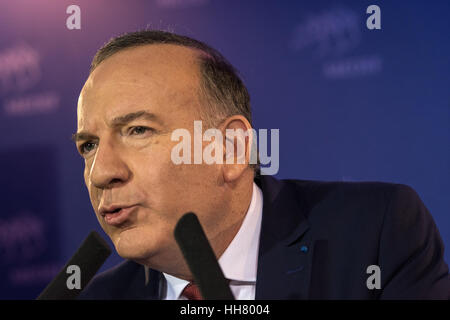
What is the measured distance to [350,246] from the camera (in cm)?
143

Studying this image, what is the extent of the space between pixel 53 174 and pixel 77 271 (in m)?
1.30

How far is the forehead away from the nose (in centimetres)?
9

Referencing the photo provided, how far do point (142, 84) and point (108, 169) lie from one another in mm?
230

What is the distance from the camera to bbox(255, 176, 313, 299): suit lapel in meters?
1.35

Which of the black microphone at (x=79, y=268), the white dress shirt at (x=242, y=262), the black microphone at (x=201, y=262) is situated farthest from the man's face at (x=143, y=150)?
the black microphone at (x=201, y=262)

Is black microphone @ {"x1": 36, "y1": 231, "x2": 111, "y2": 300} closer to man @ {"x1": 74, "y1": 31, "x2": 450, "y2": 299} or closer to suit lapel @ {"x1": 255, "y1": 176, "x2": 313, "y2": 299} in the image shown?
man @ {"x1": 74, "y1": 31, "x2": 450, "y2": 299}

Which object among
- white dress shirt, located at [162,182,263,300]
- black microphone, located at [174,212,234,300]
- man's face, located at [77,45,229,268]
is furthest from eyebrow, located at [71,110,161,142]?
black microphone, located at [174,212,234,300]

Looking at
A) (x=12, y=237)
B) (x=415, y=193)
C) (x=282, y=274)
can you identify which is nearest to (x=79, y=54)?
(x=12, y=237)

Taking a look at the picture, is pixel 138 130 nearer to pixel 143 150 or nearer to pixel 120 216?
pixel 143 150

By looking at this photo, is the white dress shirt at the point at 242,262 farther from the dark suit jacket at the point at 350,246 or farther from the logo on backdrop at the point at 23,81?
the logo on backdrop at the point at 23,81

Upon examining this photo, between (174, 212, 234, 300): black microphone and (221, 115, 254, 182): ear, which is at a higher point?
(221, 115, 254, 182): ear

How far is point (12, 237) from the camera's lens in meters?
1.97

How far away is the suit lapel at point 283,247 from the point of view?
135cm
